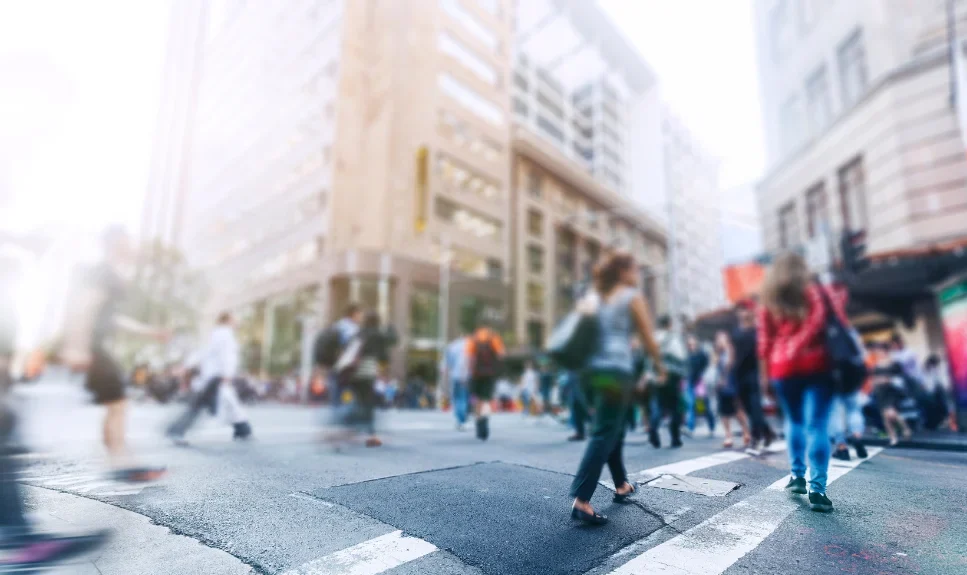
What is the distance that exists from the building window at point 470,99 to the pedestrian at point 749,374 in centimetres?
3375

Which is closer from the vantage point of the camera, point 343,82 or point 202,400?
point 202,400

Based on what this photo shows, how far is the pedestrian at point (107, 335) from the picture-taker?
3828mm

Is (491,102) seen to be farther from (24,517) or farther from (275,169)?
(24,517)

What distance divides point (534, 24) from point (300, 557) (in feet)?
199

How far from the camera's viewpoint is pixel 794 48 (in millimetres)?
20344

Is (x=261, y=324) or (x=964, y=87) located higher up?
(x=964, y=87)

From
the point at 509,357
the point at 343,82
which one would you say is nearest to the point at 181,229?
the point at 343,82

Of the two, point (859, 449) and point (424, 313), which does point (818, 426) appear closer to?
point (859, 449)

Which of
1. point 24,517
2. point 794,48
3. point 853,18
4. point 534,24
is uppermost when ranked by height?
point 534,24

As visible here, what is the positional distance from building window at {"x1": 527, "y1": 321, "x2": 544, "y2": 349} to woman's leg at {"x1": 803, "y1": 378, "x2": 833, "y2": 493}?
39508 millimetres

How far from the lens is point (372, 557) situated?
2693mm

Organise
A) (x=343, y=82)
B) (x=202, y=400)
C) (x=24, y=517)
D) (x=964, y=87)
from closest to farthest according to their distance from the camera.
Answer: (x=24, y=517) < (x=202, y=400) < (x=964, y=87) < (x=343, y=82)

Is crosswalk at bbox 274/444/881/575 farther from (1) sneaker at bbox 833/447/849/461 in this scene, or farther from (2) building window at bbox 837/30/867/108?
(2) building window at bbox 837/30/867/108

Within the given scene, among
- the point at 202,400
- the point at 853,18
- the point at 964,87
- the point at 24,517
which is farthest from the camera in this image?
the point at 853,18
